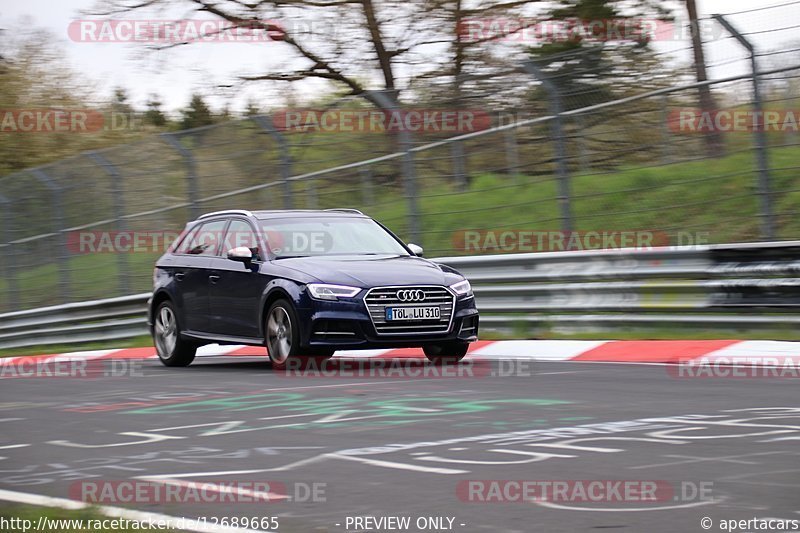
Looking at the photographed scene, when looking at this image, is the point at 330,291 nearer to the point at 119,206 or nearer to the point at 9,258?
the point at 119,206

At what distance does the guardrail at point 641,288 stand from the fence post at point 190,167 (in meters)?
4.81

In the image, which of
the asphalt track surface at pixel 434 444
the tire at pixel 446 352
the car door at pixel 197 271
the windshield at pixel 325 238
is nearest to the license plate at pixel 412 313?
the tire at pixel 446 352

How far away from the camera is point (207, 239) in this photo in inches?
539

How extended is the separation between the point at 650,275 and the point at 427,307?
8.82 ft

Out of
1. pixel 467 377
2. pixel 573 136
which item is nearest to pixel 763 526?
pixel 467 377

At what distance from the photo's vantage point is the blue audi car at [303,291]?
11.4 m

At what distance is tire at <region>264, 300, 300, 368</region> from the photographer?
1152 centimetres

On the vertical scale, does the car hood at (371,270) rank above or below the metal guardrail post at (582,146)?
below

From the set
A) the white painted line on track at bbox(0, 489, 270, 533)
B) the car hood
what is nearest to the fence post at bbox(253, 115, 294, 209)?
the car hood

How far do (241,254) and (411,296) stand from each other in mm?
1749

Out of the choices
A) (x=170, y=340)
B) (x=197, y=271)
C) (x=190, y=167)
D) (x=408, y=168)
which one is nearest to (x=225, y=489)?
(x=197, y=271)

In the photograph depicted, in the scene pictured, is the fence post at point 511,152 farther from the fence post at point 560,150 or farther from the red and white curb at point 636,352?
the red and white curb at point 636,352

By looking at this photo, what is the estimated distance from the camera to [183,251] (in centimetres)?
1412

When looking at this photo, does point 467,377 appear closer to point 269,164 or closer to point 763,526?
point 763,526
